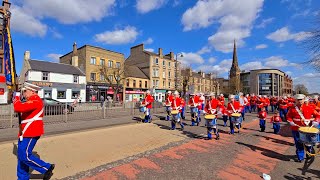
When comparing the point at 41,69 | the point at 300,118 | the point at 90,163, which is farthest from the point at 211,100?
the point at 41,69

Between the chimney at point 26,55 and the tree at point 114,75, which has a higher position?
the chimney at point 26,55

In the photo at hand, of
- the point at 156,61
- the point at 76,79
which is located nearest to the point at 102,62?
Result: the point at 76,79

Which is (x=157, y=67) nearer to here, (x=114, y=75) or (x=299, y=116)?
(x=114, y=75)

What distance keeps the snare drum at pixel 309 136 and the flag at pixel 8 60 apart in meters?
7.63

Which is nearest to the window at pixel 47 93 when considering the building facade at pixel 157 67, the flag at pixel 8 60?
the building facade at pixel 157 67

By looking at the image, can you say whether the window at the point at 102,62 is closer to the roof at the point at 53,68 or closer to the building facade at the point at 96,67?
the building facade at the point at 96,67

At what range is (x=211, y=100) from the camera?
30.2ft

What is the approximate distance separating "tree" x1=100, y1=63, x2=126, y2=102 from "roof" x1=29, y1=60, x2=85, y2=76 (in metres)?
3.55

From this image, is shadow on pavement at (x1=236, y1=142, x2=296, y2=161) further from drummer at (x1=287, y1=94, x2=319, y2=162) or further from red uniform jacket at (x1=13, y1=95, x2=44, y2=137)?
red uniform jacket at (x1=13, y1=95, x2=44, y2=137)

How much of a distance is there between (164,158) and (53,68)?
31.7m

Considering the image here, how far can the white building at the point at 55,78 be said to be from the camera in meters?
29.9

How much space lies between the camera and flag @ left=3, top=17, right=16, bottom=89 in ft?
18.3

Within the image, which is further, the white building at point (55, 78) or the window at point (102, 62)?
the window at point (102, 62)

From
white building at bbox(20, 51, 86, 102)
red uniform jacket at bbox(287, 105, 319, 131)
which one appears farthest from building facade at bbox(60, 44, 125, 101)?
red uniform jacket at bbox(287, 105, 319, 131)
